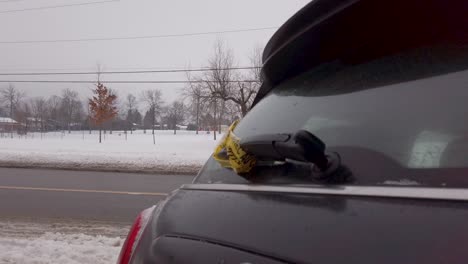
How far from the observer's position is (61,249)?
4430mm

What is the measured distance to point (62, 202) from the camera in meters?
8.09

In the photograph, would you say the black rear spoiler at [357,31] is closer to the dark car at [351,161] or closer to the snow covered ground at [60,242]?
the dark car at [351,161]

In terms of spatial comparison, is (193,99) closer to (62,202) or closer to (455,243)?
(62,202)

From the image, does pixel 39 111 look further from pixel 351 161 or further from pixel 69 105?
pixel 351 161

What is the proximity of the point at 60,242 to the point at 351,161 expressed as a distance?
182 inches

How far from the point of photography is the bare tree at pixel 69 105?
85.6 metres

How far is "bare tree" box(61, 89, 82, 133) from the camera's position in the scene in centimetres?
8562

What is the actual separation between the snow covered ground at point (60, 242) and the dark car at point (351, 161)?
338 cm

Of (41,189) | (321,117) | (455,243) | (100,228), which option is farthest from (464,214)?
(41,189)

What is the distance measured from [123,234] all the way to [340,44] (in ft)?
16.0

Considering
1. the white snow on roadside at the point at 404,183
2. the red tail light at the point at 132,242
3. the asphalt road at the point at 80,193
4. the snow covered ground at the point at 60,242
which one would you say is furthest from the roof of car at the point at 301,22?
the asphalt road at the point at 80,193

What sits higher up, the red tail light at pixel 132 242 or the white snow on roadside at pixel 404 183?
the white snow on roadside at pixel 404 183

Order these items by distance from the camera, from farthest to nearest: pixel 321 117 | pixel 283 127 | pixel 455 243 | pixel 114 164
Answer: pixel 114 164 < pixel 283 127 < pixel 321 117 < pixel 455 243

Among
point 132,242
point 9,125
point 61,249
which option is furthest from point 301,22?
point 9,125
